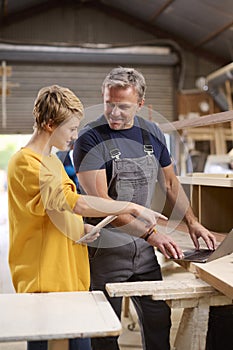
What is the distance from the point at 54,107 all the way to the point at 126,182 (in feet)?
2.02

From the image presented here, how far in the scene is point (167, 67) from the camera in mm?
10289

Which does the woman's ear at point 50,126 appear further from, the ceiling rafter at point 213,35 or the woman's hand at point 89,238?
the ceiling rafter at point 213,35

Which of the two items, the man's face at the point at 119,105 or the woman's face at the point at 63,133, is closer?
the woman's face at the point at 63,133

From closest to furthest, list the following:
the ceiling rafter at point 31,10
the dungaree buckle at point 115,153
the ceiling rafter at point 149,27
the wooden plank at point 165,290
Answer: the wooden plank at point 165,290
the dungaree buckle at point 115,153
the ceiling rafter at point 31,10
the ceiling rafter at point 149,27

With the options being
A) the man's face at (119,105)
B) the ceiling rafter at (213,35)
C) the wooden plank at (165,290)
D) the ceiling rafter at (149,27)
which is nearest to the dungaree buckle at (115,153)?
the man's face at (119,105)

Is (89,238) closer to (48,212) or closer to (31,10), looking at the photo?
(48,212)

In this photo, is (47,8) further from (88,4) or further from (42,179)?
(42,179)

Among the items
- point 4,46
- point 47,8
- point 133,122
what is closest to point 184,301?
point 133,122

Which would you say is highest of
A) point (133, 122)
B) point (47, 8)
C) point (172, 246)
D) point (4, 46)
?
point (47, 8)

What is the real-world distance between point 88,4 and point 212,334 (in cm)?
909

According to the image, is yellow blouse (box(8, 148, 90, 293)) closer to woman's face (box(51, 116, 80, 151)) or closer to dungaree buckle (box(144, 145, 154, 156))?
woman's face (box(51, 116, 80, 151))

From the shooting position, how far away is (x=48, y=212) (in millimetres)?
1703

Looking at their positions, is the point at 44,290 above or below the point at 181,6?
below

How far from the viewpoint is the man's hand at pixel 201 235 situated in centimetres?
225
